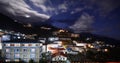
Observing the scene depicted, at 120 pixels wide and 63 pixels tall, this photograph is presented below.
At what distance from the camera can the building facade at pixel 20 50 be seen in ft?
18.4

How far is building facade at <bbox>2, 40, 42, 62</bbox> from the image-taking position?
18.4 feet

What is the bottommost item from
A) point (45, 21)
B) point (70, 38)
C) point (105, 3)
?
point (70, 38)

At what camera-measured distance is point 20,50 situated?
5648mm

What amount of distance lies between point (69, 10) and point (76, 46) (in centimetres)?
88

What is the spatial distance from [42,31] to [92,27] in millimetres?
1252

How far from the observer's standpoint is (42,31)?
232 inches

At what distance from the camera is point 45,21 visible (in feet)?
19.5

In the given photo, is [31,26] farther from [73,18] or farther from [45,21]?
[73,18]


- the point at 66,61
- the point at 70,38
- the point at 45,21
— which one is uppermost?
the point at 45,21

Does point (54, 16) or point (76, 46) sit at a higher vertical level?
point (54, 16)

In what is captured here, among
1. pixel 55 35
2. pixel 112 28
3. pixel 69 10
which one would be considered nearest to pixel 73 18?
pixel 69 10

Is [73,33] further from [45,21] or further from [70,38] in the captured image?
[45,21]

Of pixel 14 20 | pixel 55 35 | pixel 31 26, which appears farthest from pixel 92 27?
pixel 14 20

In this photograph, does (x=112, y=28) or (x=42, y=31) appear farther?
(x=112, y=28)
